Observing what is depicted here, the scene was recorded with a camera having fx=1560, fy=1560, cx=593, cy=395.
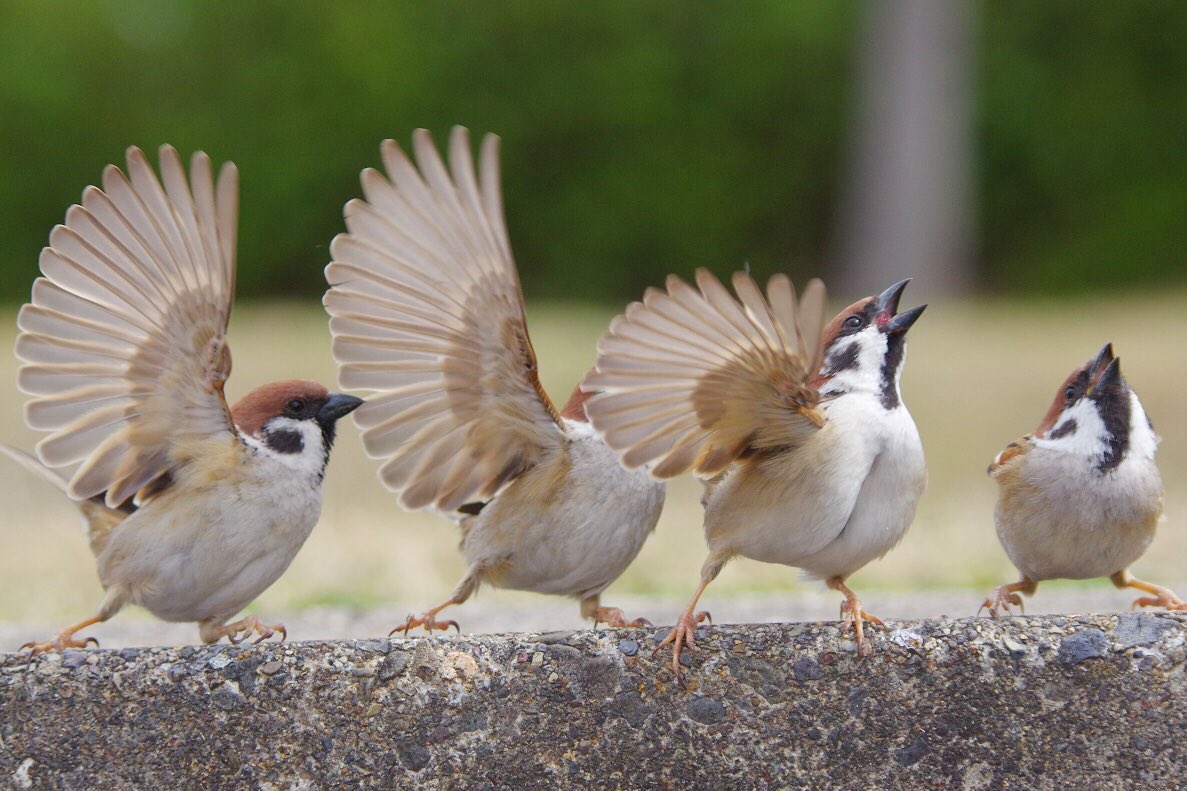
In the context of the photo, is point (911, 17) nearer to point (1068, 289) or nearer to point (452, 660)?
point (1068, 289)

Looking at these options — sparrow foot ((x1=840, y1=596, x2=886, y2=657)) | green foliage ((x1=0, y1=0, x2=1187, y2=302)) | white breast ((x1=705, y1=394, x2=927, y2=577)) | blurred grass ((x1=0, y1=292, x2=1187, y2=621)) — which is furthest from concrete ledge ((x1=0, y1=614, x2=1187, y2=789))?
green foliage ((x1=0, y1=0, x2=1187, y2=302))

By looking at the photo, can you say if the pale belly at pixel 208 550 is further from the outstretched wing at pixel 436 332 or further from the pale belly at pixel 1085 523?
the pale belly at pixel 1085 523

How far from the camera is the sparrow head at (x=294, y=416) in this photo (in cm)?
351

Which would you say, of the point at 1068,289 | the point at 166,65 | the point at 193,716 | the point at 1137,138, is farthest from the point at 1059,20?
the point at 193,716

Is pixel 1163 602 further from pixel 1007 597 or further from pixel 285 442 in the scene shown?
pixel 285 442

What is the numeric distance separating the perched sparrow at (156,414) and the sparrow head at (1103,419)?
1.73 meters

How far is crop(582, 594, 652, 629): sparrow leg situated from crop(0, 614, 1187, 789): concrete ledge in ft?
2.14

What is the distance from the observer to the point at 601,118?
15.5m

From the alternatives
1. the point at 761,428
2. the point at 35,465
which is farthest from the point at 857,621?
the point at 35,465

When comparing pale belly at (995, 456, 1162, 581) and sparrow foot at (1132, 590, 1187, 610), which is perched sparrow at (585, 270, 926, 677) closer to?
pale belly at (995, 456, 1162, 581)

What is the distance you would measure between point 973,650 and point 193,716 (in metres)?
1.44

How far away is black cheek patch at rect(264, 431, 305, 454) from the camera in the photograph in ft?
11.5

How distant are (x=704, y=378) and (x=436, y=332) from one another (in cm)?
71

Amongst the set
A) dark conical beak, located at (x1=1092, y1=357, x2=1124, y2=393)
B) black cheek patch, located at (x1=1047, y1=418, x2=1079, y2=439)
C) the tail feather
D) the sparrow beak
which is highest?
dark conical beak, located at (x1=1092, y1=357, x2=1124, y2=393)
